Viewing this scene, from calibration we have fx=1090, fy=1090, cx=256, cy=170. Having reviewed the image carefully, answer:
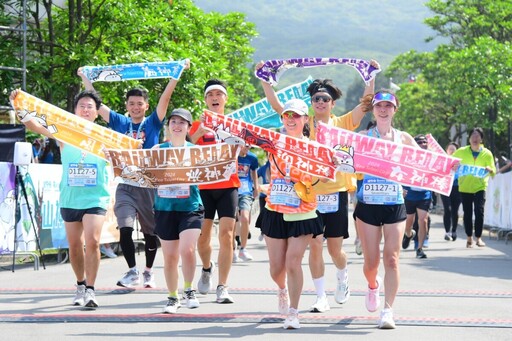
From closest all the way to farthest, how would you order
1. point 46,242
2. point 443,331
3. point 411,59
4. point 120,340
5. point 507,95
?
1. point 120,340
2. point 443,331
3. point 46,242
4. point 507,95
5. point 411,59

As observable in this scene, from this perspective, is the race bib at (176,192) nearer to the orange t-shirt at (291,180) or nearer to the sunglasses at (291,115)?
the orange t-shirt at (291,180)

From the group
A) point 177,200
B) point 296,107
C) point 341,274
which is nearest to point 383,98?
point 296,107

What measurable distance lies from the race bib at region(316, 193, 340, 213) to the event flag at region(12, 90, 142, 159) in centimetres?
177

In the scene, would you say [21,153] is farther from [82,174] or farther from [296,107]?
[296,107]

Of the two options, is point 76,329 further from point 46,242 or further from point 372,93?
point 46,242

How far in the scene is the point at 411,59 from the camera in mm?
69500

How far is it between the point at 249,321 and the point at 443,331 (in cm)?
158

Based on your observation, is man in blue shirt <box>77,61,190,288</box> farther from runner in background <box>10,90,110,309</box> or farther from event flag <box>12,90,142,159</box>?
runner in background <box>10,90,110,309</box>

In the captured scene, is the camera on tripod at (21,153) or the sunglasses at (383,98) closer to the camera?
the sunglasses at (383,98)

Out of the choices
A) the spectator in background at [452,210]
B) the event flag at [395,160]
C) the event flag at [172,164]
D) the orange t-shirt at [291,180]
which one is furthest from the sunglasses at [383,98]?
the spectator in background at [452,210]

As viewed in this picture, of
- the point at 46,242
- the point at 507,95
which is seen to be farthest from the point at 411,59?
the point at 46,242

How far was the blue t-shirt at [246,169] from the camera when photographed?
51.5ft

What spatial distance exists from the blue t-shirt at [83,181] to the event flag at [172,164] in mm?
276

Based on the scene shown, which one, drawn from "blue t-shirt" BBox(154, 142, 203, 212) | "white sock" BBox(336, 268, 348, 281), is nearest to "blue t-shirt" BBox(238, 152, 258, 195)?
"white sock" BBox(336, 268, 348, 281)
